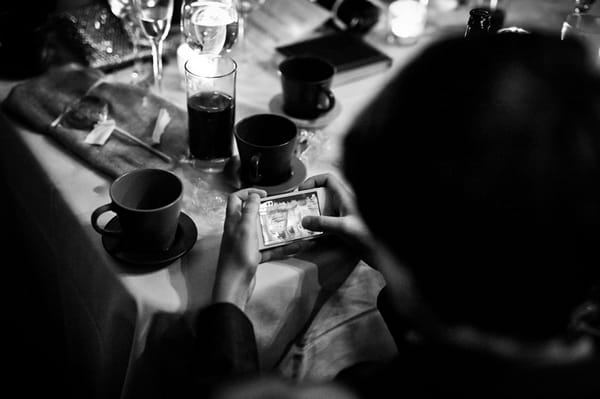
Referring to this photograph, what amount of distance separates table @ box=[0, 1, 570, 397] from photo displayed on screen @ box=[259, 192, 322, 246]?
→ 38mm

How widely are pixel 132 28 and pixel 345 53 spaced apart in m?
0.46

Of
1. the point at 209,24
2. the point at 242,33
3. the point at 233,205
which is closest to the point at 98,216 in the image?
the point at 233,205

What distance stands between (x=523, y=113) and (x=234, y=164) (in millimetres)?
664

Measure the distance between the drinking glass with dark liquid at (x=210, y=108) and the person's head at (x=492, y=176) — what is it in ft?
1.76

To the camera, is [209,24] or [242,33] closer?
[209,24]

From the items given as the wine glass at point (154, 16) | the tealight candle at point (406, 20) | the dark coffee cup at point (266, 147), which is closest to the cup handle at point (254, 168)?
the dark coffee cup at point (266, 147)

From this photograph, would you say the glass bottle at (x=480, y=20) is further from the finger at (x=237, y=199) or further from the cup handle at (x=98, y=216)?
the cup handle at (x=98, y=216)

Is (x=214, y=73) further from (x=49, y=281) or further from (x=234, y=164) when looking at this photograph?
(x=49, y=281)

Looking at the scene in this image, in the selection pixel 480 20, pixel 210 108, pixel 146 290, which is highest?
pixel 480 20

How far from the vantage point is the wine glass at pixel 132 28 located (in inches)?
48.2

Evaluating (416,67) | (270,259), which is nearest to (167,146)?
(270,259)

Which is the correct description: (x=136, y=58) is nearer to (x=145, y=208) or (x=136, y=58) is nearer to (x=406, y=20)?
(x=145, y=208)

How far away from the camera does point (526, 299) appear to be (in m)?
0.50

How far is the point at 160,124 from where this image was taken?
111 cm
